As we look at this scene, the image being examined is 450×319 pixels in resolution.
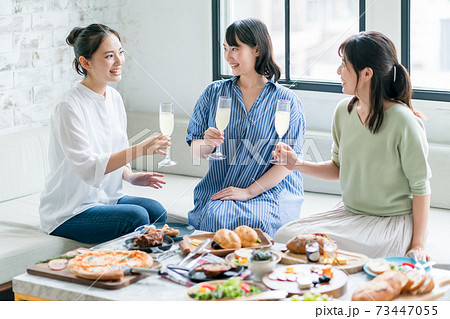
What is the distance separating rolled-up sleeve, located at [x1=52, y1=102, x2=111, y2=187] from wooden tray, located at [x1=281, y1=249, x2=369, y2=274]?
93 centimetres

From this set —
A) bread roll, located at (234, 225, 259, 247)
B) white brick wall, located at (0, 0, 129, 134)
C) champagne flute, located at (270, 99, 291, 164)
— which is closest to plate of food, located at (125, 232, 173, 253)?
bread roll, located at (234, 225, 259, 247)

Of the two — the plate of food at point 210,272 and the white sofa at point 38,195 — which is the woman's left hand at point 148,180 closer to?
the white sofa at point 38,195

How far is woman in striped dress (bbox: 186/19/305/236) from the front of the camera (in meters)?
2.90

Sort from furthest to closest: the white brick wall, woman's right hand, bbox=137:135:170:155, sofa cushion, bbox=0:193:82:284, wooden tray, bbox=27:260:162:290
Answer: the white brick wall < sofa cushion, bbox=0:193:82:284 < woman's right hand, bbox=137:135:170:155 < wooden tray, bbox=27:260:162:290

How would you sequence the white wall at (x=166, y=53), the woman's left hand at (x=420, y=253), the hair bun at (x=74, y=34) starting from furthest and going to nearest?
the white wall at (x=166, y=53), the hair bun at (x=74, y=34), the woman's left hand at (x=420, y=253)

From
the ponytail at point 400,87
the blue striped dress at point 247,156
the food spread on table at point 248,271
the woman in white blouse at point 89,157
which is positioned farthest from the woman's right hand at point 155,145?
the ponytail at point 400,87

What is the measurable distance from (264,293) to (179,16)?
8.64 feet

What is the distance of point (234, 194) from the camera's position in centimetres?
294

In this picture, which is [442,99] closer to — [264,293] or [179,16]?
[179,16]

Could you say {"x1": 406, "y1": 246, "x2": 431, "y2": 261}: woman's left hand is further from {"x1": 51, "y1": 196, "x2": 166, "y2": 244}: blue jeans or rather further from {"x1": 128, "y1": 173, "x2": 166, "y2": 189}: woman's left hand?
{"x1": 51, "y1": 196, "x2": 166, "y2": 244}: blue jeans

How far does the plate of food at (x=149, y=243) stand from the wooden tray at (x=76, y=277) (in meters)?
0.11

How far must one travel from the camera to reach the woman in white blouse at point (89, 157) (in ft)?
8.98

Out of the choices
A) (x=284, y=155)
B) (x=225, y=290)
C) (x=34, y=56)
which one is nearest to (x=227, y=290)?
(x=225, y=290)

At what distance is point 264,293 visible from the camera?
1831 millimetres
